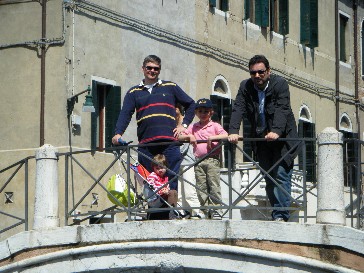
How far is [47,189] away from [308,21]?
15.2 meters

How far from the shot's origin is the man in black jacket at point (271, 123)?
14961mm

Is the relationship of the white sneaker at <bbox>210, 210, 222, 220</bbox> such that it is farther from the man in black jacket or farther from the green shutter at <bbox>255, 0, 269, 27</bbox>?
the green shutter at <bbox>255, 0, 269, 27</bbox>

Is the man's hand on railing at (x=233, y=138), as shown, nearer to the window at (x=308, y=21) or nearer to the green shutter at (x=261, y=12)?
the green shutter at (x=261, y=12)

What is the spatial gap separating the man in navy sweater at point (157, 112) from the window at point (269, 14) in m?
12.1

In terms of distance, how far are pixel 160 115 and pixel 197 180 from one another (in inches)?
44.3

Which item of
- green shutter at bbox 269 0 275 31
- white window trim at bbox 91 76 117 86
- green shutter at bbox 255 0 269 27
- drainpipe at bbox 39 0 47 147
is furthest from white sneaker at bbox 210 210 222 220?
green shutter at bbox 269 0 275 31

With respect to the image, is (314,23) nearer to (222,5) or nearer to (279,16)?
(279,16)

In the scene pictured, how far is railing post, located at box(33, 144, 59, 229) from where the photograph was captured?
1587 centimetres

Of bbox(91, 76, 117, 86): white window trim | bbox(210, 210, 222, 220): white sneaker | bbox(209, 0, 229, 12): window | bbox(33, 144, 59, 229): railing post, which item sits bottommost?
bbox(210, 210, 222, 220): white sneaker

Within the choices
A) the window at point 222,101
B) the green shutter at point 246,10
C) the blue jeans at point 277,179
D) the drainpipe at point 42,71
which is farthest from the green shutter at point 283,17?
the blue jeans at point 277,179

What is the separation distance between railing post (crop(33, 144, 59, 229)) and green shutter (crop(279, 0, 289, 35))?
14.0 metres

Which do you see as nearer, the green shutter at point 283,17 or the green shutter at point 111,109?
the green shutter at point 111,109

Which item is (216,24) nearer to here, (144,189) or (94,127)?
(94,127)

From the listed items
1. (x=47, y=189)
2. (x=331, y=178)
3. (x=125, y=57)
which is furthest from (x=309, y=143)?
(x=331, y=178)
